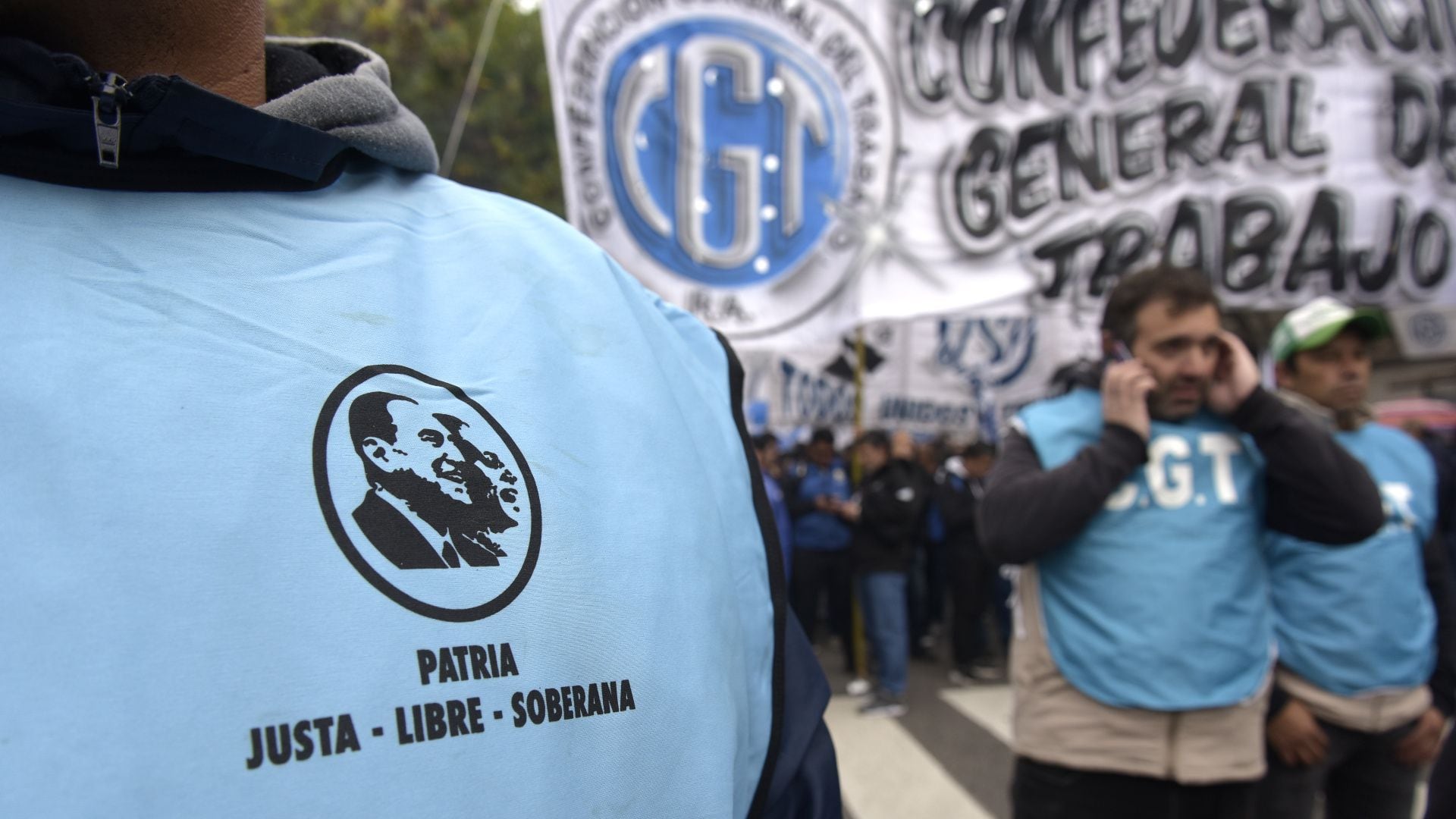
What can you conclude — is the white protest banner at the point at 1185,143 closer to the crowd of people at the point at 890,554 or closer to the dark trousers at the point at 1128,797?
the dark trousers at the point at 1128,797

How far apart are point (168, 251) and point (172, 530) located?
221 mm

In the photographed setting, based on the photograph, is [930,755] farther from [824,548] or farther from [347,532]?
[347,532]

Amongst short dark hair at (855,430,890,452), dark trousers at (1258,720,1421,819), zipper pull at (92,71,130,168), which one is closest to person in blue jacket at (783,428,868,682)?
short dark hair at (855,430,890,452)

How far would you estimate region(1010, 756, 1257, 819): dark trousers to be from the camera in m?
2.28

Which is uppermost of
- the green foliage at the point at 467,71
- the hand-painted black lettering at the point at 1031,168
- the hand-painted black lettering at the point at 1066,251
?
the green foliage at the point at 467,71

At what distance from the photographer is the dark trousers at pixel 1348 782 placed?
8.78ft

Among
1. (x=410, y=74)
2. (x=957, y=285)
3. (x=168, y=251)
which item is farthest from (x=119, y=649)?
(x=410, y=74)

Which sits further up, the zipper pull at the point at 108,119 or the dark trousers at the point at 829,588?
the zipper pull at the point at 108,119

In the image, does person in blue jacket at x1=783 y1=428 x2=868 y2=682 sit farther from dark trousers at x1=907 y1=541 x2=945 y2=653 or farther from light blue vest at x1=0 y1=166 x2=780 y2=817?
light blue vest at x1=0 y1=166 x2=780 y2=817

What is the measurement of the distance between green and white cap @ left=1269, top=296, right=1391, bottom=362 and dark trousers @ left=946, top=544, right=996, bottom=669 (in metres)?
4.81

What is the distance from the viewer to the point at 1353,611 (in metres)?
2.74

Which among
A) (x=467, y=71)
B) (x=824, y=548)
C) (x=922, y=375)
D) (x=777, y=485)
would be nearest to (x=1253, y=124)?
(x=777, y=485)

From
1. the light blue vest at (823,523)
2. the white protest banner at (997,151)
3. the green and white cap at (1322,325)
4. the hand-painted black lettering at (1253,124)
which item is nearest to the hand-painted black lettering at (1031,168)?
the white protest banner at (997,151)

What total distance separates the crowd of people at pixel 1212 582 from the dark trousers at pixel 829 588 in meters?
4.77
